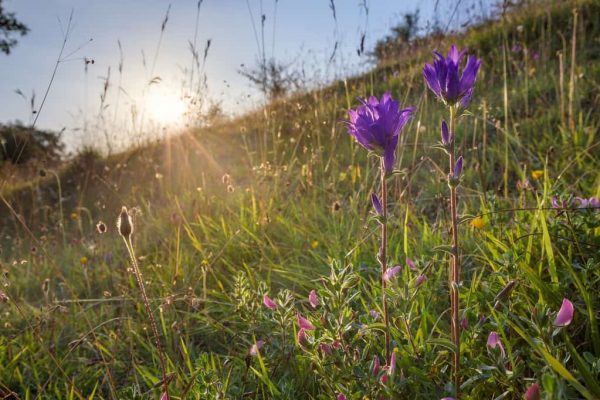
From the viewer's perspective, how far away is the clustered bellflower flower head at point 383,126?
0.88 m

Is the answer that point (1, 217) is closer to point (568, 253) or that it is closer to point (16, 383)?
point (16, 383)

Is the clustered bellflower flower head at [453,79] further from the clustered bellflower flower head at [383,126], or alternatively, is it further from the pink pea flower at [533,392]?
the pink pea flower at [533,392]

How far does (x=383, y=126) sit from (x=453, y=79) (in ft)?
0.50

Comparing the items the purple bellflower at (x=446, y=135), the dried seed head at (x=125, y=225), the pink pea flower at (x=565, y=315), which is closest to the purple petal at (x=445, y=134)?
the purple bellflower at (x=446, y=135)

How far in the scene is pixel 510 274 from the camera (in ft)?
4.13

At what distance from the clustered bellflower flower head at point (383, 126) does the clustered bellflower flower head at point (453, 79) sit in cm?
7

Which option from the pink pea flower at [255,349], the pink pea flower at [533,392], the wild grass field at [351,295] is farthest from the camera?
the pink pea flower at [255,349]

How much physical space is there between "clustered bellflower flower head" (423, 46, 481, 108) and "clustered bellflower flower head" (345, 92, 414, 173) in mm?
70

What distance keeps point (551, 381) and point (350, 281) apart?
49cm

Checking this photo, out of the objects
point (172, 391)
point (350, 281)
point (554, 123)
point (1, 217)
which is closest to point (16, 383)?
point (172, 391)

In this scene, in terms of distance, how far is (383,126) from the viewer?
2.89 feet

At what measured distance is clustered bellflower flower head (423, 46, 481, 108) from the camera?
2.75 ft

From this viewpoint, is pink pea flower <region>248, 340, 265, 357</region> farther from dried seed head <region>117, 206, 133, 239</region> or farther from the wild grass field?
dried seed head <region>117, 206, 133, 239</region>

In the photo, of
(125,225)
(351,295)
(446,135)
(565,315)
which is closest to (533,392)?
(565,315)
